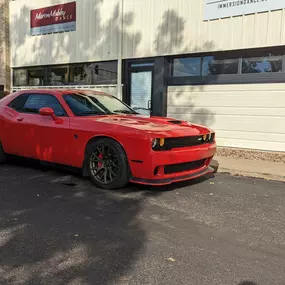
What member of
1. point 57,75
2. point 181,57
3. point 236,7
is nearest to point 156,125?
point 236,7

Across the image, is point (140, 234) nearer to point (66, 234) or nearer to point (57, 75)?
point (66, 234)

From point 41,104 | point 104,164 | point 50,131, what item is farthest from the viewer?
point 41,104

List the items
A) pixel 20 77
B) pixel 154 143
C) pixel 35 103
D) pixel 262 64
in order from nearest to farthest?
pixel 154 143 < pixel 35 103 < pixel 262 64 < pixel 20 77

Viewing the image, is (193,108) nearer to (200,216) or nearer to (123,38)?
(123,38)

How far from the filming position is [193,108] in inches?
416

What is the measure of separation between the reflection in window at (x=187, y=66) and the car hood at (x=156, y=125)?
4.68 m

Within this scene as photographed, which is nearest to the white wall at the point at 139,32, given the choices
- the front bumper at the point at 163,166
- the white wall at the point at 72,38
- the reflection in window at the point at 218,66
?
the white wall at the point at 72,38

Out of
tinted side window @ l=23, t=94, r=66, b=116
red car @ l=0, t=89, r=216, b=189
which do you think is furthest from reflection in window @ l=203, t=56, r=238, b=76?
tinted side window @ l=23, t=94, r=66, b=116

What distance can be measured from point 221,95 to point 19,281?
8.13 meters

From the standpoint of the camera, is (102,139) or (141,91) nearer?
(102,139)

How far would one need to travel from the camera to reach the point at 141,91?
1175 cm

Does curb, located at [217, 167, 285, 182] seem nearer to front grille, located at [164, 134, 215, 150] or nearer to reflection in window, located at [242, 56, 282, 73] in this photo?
front grille, located at [164, 134, 215, 150]

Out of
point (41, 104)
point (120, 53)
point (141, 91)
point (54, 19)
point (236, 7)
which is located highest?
point (54, 19)

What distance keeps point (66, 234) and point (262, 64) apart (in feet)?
24.0
